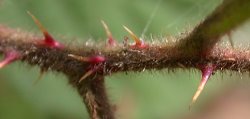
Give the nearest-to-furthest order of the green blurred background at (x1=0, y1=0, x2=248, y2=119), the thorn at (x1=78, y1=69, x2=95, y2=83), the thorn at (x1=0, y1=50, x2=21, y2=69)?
1. the thorn at (x1=78, y1=69, x2=95, y2=83)
2. the thorn at (x1=0, y1=50, x2=21, y2=69)
3. the green blurred background at (x1=0, y1=0, x2=248, y2=119)

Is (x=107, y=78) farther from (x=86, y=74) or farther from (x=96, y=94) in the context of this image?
(x=86, y=74)

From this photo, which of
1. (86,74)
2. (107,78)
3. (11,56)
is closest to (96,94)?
(86,74)

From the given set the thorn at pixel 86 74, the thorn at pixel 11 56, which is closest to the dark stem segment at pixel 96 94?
the thorn at pixel 86 74

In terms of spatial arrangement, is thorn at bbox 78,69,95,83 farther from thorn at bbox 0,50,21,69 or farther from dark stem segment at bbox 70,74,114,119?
thorn at bbox 0,50,21,69

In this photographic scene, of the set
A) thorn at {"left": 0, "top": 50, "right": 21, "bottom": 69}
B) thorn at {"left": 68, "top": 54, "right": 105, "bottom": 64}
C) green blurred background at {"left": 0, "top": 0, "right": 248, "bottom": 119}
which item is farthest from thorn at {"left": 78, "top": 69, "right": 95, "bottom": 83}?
green blurred background at {"left": 0, "top": 0, "right": 248, "bottom": 119}

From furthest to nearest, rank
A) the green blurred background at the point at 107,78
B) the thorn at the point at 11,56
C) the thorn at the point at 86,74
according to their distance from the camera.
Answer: the green blurred background at the point at 107,78
the thorn at the point at 11,56
the thorn at the point at 86,74

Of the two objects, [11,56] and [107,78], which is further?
[107,78]

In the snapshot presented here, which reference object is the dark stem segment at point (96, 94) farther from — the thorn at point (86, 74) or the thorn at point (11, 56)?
the thorn at point (11, 56)

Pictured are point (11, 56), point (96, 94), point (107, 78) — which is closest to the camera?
point (96, 94)

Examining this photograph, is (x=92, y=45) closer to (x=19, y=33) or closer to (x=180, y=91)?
(x=19, y=33)
